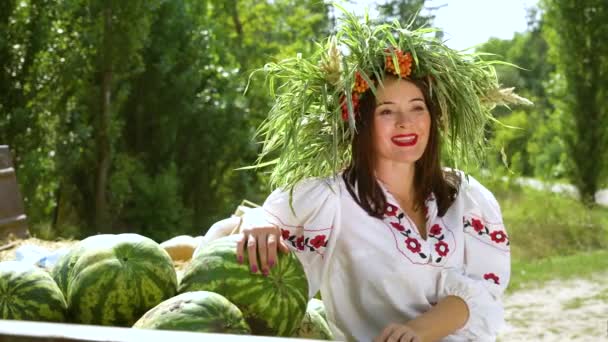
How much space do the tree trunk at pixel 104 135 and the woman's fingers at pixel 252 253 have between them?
939 centimetres

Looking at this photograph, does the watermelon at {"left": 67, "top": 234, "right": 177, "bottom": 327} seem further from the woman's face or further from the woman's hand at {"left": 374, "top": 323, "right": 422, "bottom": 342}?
the woman's face

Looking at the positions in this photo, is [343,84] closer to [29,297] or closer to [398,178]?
[398,178]

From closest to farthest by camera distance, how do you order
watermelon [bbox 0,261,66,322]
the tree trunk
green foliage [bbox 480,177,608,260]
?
watermelon [bbox 0,261,66,322] < the tree trunk < green foliage [bbox 480,177,608,260]

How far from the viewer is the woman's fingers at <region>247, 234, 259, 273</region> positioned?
7.25 ft

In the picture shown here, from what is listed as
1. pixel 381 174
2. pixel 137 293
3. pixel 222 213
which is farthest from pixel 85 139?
pixel 137 293

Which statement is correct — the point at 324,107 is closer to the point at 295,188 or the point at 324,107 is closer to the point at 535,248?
the point at 295,188

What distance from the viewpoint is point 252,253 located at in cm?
225

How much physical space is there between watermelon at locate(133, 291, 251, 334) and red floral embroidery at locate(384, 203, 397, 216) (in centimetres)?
109

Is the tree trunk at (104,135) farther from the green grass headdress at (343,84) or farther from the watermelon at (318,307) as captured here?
the watermelon at (318,307)

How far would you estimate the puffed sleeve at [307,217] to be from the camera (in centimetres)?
276

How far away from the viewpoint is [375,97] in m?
2.91

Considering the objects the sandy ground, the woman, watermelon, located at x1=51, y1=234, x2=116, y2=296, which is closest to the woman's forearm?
A: the woman

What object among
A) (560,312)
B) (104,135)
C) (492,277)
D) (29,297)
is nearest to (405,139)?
(492,277)

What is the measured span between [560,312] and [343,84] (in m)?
6.94
